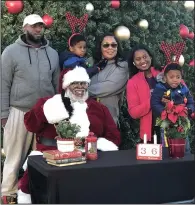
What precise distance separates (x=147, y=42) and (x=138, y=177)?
2.71 metres

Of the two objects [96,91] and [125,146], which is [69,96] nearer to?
[96,91]

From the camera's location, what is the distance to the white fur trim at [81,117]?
350 centimetres

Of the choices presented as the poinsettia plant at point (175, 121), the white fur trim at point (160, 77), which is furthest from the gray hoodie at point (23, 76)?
the poinsettia plant at point (175, 121)

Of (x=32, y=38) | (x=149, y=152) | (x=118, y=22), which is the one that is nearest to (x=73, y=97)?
(x=32, y=38)

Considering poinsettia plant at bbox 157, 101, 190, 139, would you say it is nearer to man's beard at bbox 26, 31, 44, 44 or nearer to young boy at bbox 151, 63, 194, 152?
young boy at bbox 151, 63, 194, 152

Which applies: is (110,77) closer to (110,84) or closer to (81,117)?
(110,84)

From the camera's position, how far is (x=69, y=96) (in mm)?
3613

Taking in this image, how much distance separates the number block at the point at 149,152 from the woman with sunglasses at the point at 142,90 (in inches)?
32.4

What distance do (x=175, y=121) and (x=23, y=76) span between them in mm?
1577

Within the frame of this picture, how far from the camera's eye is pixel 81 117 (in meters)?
3.55

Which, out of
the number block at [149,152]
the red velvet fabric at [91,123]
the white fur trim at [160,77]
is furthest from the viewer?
the white fur trim at [160,77]

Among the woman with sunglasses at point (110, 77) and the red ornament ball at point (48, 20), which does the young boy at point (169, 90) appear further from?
the red ornament ball at point (48, 20)

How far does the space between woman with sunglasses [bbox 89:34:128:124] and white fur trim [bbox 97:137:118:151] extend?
2.02ft

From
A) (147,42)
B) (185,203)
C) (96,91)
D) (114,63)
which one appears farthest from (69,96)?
(147,42)
